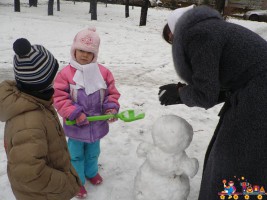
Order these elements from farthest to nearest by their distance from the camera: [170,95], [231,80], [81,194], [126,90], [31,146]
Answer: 1. [126,90]
2. [81,194]
3. [170,95]
4. [231,80]
5. [31,146]

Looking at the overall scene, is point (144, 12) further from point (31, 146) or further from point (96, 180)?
point (31, 146)

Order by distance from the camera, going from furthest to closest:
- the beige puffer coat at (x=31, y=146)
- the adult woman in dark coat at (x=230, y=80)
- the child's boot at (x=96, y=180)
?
the child's boot at (x=96, y=180), the adult woman in dark coat at (x=230, y=80), the beige puffer coat at (x=31, y=146)

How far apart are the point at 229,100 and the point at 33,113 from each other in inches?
45.9

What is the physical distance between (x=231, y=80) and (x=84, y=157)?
1554mm

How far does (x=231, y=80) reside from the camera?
5.74ft

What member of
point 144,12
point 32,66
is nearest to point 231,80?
point 32,66

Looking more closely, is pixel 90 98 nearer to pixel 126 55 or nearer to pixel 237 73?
pixel 237 73

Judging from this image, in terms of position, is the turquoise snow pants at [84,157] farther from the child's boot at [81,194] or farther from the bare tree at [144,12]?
the bare tree at [144,12]

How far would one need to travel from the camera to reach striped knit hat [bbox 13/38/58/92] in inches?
57.2

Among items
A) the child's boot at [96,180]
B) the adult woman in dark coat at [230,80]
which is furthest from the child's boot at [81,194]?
the adult woman in dark coat at [230,80]

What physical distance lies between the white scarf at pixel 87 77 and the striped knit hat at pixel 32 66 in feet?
2.48

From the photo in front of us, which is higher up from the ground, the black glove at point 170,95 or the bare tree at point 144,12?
the black glove at point 170,95

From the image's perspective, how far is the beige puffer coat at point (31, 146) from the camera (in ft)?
4.73

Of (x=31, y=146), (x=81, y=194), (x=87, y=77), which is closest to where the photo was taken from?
(x=31, y=146)
